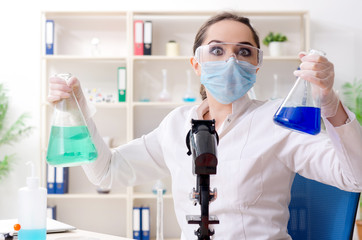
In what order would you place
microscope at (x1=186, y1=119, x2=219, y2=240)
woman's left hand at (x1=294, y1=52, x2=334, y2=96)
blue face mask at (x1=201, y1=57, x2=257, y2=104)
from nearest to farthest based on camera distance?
microscope at (x1=186, y1=119, x2=219, y2=240) → woman's left hand at (x1=294, y1=52, x2=334, y2=96) → blue face mask at (x1=201, y1=57, x2=257, y2=104)

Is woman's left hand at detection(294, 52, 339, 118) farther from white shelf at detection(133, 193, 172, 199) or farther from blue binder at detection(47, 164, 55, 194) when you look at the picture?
blue binder at detection(47, 164, 55, 194)

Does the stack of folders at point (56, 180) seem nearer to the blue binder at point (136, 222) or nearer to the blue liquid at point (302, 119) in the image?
the blue binder at point (136, 222)

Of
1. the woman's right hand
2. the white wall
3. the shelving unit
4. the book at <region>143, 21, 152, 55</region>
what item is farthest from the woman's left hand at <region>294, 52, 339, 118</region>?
the white wall

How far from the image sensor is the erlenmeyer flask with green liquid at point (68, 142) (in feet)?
3.77

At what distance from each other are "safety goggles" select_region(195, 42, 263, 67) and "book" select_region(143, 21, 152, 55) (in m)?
2.28

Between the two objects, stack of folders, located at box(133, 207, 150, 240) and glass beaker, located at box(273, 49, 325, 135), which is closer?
glass beaker, located at box(273, 49, 325, 135)

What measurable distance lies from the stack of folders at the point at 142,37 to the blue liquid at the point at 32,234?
260 centimetres

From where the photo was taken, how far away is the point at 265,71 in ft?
13.3

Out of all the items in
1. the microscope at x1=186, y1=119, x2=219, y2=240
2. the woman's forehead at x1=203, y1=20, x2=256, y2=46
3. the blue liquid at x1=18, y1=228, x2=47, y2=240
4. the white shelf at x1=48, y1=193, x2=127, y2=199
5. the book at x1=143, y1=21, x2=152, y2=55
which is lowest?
the white shelf at x1=48, y1=193, x2=127, y2=199

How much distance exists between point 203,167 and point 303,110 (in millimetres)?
315

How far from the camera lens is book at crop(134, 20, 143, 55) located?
12.3 ft

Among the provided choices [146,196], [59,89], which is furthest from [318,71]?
[146,196]

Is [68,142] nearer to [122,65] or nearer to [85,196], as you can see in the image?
[85,196]

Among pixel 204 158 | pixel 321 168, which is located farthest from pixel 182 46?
pixel 204 158
